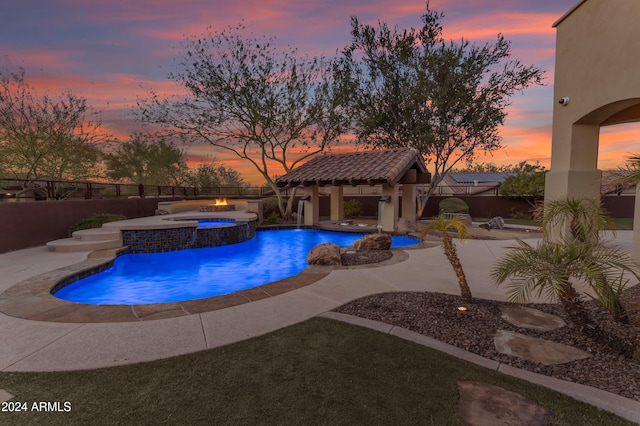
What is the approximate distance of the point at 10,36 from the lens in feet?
38.5

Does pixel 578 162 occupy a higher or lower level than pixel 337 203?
higher

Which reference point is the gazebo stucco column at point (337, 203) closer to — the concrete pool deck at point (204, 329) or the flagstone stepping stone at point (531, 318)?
the concrete pool deck at point (204, 329)

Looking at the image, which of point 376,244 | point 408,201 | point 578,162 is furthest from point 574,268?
point 408,201

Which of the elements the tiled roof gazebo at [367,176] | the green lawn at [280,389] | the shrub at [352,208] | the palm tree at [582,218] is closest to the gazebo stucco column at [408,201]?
the tiled roof gazebo at [367,176]

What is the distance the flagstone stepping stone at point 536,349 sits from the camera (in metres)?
3.53

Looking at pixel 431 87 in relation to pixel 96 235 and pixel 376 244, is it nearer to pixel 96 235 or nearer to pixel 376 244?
pixel 376 244

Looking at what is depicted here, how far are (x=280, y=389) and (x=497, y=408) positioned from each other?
2.00 metres

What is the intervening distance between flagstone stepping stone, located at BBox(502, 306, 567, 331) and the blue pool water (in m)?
6.24

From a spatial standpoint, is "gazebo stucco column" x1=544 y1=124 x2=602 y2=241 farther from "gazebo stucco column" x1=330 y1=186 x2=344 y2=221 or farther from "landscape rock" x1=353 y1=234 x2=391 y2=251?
"gazebo stucco column" x1=330 y1=186 x2=344 y2=221

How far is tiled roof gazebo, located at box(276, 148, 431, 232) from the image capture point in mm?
14438

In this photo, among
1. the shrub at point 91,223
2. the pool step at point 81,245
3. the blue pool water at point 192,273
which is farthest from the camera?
the shrub at point 91,223

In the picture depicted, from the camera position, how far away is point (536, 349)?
147 inches

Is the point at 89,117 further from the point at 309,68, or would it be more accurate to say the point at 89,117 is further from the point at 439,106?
the point at 439,106

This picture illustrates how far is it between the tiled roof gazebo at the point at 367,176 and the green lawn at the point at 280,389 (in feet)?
35.7
